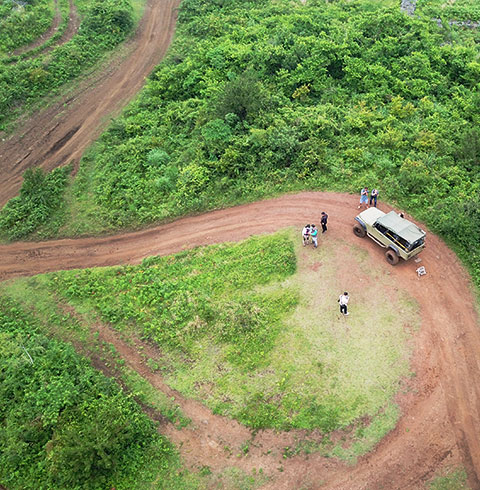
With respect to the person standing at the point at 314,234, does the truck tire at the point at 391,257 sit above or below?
below

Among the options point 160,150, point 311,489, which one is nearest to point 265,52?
point 160,150

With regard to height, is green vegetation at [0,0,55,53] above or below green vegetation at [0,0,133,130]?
above

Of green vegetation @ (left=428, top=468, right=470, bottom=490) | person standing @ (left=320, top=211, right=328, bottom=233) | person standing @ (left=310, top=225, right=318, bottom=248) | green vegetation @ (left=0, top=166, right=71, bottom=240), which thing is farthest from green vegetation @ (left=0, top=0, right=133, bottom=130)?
green vegetation @ (left=428, top=468, right=470, bottom=490)

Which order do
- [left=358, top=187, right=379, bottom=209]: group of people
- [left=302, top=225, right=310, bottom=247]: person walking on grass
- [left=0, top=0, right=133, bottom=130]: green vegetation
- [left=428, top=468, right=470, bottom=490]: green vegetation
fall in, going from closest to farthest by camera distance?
[left=428, top=468, right=470, bottom=490]: green vegetation
[left=302, top=225, right=310, bottom=247]: person walking on grass
[left=358, top=187, right=379, bottom=209]: group of people
[left=0, top=0, right=133, bottom=130]: green vegetation

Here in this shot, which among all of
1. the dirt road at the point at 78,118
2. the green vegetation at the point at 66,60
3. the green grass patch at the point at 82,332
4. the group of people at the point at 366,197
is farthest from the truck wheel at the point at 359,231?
the green vegetation at the point at 66,60

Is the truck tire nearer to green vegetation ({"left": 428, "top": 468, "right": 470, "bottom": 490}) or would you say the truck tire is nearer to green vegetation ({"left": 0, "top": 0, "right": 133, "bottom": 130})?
green vegetation ({"left": 428, "top": 468, "right": 470, "bottom": 490})

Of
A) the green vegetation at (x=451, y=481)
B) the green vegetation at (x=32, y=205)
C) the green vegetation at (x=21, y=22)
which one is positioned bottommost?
the green vegetation at (x=451, y=481)

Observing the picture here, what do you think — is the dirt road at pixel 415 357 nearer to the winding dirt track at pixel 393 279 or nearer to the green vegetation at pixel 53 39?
the winding dirt track at pixel 393 279

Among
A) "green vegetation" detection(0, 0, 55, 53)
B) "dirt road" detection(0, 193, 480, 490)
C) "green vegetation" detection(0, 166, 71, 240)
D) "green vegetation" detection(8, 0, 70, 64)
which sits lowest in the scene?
Answer: "dirt road" detection(0, 193, 480, 490)
